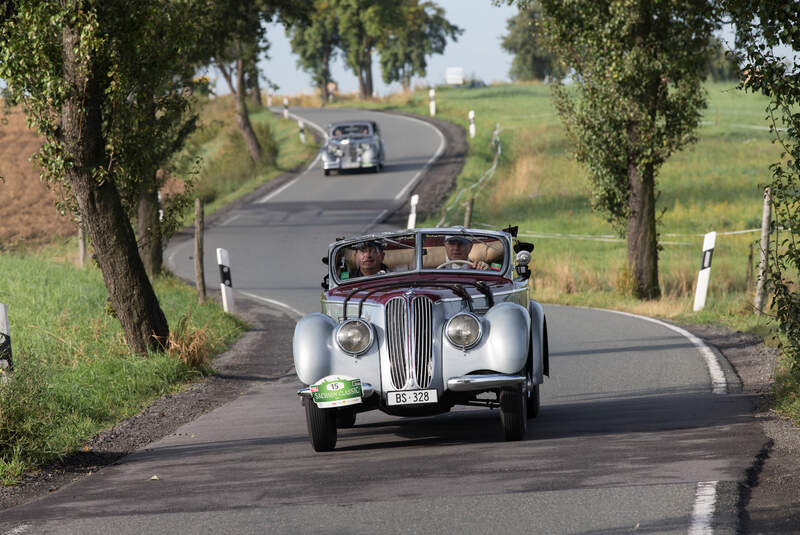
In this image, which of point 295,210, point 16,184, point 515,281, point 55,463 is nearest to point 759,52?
point 515,281

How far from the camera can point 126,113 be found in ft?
50.8

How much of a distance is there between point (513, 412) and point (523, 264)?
1983 mm

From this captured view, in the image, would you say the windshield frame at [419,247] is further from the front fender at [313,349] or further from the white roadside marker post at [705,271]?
the white roadside marker post at [705,271]

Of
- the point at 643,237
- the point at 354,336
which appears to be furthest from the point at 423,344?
the point at 643,237

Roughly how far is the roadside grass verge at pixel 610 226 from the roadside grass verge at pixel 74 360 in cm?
650

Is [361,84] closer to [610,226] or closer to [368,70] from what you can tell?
[368,70]

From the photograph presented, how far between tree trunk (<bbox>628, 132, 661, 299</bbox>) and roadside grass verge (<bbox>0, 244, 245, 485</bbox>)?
9.38 meters

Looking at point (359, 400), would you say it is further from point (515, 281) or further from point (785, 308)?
point (785, 308)

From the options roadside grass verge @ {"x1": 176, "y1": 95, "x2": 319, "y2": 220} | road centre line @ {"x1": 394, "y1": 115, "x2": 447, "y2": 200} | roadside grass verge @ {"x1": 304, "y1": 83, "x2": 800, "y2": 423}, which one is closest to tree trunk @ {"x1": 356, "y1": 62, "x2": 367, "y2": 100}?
roadside grass verge @ {"x1": 304, "y1": 83, "x2": 800, "y2": 423}

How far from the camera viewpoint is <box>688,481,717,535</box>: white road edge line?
6.54 m

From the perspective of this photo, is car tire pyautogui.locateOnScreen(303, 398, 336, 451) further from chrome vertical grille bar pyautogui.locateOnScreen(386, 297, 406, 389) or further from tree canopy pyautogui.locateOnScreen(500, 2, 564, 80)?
tree canopy pyautogui.locateOnScreen(500, 2, 564, 80)

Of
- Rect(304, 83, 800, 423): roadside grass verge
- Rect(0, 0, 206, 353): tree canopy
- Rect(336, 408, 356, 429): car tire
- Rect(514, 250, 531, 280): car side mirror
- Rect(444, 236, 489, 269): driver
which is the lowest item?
Rect(304, 83, 800, 423): roadside grass verge

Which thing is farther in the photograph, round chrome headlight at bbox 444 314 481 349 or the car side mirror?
the car side mirror

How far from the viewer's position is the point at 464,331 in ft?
31.1
